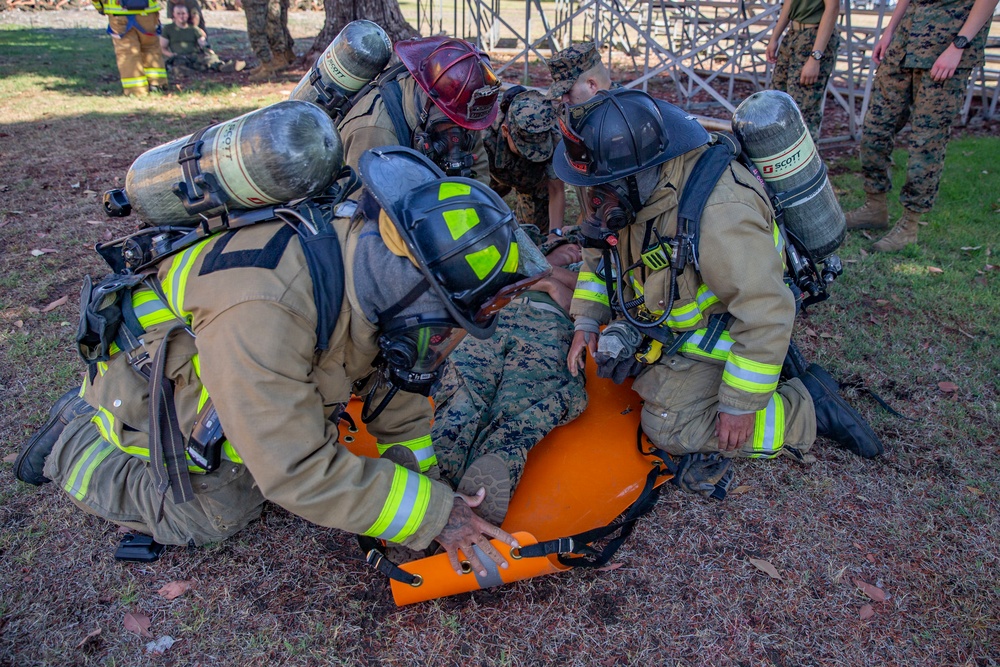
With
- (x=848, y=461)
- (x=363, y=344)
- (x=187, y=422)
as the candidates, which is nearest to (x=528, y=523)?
(x=363, y=344)

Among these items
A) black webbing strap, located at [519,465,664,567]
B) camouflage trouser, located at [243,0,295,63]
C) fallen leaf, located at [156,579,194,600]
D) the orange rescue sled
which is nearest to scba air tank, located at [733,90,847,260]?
the orange rescue sled

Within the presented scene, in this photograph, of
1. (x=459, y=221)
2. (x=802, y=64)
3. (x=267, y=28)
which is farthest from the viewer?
(x=267, y=28)

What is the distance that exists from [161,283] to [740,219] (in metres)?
2.26

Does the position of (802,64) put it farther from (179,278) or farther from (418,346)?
(179,278)

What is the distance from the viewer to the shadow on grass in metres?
11.4

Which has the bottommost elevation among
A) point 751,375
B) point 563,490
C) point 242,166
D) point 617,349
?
point 563,490

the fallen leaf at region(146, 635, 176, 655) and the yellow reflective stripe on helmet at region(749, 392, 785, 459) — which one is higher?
the yellow reflective stripe on helmet at region(749, 392, 785, 459)

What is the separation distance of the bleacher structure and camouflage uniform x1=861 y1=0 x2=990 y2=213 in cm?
291

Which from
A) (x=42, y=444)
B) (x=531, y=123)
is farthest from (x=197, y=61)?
(x=42, y=444)

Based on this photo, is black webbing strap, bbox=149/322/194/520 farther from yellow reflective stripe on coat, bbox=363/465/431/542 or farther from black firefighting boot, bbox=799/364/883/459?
black firefighting boot, bbox=799/364/883/459

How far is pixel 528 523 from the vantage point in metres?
2.99

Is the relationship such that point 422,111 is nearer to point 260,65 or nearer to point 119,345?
point 119,345

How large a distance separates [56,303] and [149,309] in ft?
9.79

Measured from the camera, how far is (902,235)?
5.56 m
